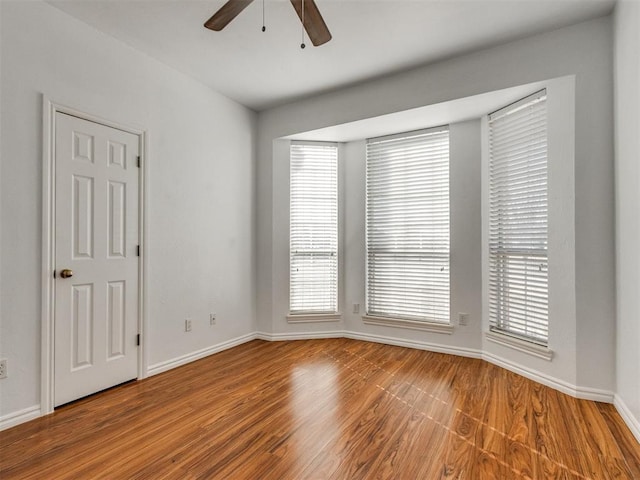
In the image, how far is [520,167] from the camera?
10.2 ft

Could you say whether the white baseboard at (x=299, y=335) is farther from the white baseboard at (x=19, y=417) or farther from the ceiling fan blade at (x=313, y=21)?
the ceiling fan blade at (x=313, y=21)

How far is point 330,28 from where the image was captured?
2.71 meters

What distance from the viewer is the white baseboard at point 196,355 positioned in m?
3.16

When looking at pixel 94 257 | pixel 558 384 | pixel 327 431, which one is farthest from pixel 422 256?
pixel 94 257

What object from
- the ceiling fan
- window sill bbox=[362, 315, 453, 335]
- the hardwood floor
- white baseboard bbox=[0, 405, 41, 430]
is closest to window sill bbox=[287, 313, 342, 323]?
window sill bbox=[362, 315, 453, 335]

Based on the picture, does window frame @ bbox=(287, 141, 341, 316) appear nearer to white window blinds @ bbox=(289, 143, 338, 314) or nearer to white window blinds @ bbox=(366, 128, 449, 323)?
white window blinds @ bbox=(289, 143, 338, 314)

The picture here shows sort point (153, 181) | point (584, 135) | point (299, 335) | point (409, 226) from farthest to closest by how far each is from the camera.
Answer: point (299, 335), point (409, 226), point (153, 181), point (584, 135)

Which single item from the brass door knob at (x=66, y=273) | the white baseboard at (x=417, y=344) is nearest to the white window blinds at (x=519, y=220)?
the white baseboard at (x=417, y=344)

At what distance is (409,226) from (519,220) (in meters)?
1.15

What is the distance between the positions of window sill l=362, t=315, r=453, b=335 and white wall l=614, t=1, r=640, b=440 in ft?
4.80

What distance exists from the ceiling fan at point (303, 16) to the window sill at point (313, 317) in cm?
303

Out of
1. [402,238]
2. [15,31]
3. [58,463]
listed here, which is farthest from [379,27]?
[58,463]

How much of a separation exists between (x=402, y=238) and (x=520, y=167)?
1.38 metres

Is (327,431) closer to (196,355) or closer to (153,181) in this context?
(196,355)
